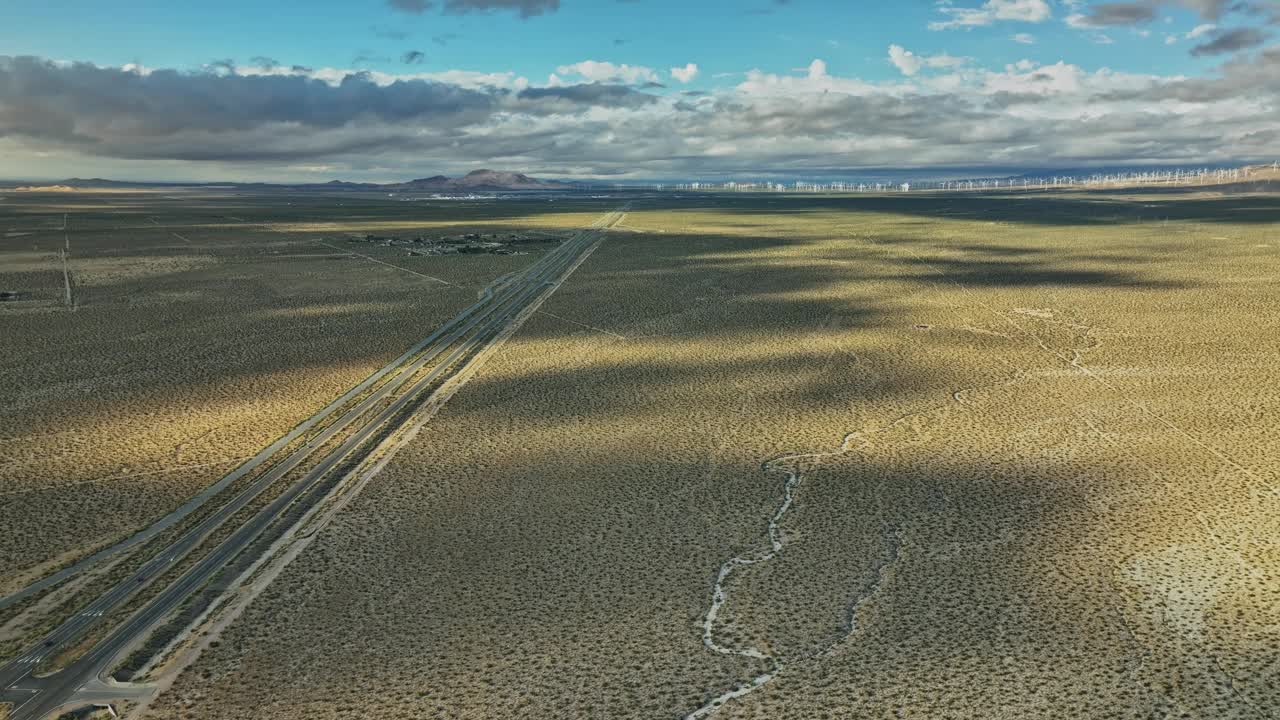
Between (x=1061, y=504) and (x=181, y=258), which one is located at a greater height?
(x=181, y=258)

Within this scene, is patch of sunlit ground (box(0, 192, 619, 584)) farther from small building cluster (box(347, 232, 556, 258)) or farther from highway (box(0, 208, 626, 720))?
small building cluster (box(347, 232, 556, 258))

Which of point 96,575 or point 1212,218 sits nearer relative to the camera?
point 96,575

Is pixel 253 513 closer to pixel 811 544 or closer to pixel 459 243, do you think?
pixel 811 544

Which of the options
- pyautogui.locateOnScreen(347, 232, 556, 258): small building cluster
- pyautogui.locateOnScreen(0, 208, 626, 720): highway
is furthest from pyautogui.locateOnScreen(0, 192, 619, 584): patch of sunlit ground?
pyautogui.locateOnScreen(347, 232, 556, 258): small building cluster

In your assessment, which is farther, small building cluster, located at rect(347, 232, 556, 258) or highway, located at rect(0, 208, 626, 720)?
small building cluster, located at rect(347, 232, 556, 258)

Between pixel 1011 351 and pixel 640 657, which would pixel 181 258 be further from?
pixel 640 657

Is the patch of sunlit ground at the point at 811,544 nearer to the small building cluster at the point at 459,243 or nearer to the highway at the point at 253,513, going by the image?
the highway at the point at 253,513

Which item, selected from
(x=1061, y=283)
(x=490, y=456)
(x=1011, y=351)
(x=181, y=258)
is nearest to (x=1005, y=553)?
(x=490, y=456)

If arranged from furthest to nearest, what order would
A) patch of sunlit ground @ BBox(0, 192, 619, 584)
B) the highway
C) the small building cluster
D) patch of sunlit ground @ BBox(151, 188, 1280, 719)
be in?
the small building cluster, patch of sunlit ground @ BBox(0, 192, 619, 584), the highway, patch of sunlit ground @ BBox(151, 188, 1280, 719)
